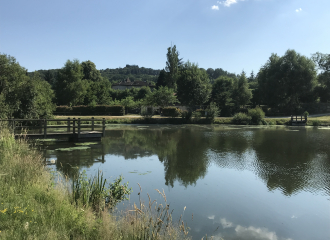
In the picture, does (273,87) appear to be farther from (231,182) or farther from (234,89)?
(231,182)

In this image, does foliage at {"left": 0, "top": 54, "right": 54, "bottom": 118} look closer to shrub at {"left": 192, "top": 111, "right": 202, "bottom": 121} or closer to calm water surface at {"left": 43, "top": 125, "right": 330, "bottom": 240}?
calm water surface at {"left": 43, "top": 125, "right": 330, "bottom": 240}

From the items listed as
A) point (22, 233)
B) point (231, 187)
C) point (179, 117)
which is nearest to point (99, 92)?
point (179, 117)

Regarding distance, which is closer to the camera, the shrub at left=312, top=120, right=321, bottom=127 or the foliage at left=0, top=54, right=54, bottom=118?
the foliage at left=0, top=54, right=54, bottom=118

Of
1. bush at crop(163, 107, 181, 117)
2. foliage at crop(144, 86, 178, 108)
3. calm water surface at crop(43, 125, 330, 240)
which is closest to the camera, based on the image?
calm water surface at crop(43, 125, 330, 240)

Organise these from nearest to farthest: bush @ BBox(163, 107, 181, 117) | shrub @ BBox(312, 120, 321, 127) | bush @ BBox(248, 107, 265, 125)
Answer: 1. shrub @ BBox(312, 120, 321, 127)
2. bush @ BBox(248, 107, 265, 125)
3. bush @ BBox(163, 107, 181, 117)

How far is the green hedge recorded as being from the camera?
45.2 meters

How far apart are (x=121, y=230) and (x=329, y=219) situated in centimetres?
522

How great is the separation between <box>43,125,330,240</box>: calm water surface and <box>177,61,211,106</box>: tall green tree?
99.5 ft

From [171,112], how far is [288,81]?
22.8 metres

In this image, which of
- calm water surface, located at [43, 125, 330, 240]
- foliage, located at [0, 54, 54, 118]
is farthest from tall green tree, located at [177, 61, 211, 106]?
calm water surface, located at [43, 125, 330, 240]

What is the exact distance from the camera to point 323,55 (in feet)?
175

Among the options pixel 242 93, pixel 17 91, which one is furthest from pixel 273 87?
pixel 17 91

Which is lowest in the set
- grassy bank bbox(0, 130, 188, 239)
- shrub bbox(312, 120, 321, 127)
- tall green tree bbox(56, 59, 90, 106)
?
grassy bank bbox(0, 130, 188, 239)

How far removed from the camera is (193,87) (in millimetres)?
46594
